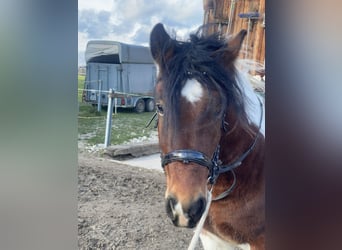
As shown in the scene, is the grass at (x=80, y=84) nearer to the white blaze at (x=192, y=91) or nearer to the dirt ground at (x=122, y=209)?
the dirt ground at (x=122, y=209)

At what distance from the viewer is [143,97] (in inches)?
74.6

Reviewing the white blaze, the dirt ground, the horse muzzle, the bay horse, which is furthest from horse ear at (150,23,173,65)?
the horse muzzle

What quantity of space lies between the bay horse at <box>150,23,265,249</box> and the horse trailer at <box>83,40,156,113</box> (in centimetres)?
5

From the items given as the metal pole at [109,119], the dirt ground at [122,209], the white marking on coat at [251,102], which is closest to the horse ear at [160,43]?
the metal pole at [109,119]

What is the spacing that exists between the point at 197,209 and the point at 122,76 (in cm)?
75

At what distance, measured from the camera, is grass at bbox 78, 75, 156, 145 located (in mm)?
1803

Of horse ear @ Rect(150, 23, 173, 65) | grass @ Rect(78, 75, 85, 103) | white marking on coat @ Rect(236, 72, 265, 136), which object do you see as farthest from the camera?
white marking on coat @ Rect(236, 72, 265, 136)

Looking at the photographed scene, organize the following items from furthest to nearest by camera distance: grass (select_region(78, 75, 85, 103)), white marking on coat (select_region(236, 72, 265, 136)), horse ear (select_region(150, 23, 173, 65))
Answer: white marking on coat (select_region(236, 72, 265, 136))
horse ear (select_region(150, 23, 173, 65))
grass (select_region(78, 75, 85, 103))

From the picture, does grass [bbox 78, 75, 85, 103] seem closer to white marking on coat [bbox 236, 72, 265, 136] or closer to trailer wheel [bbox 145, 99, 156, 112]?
trailer wheel [bbox 145, 99, 156, 112]

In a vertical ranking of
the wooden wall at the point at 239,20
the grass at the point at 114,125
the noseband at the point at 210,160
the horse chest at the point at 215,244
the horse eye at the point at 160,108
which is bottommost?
the horse chest at the point at 215,244

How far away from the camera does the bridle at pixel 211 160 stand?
1.89m

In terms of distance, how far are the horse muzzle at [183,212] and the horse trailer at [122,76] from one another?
48 cm
